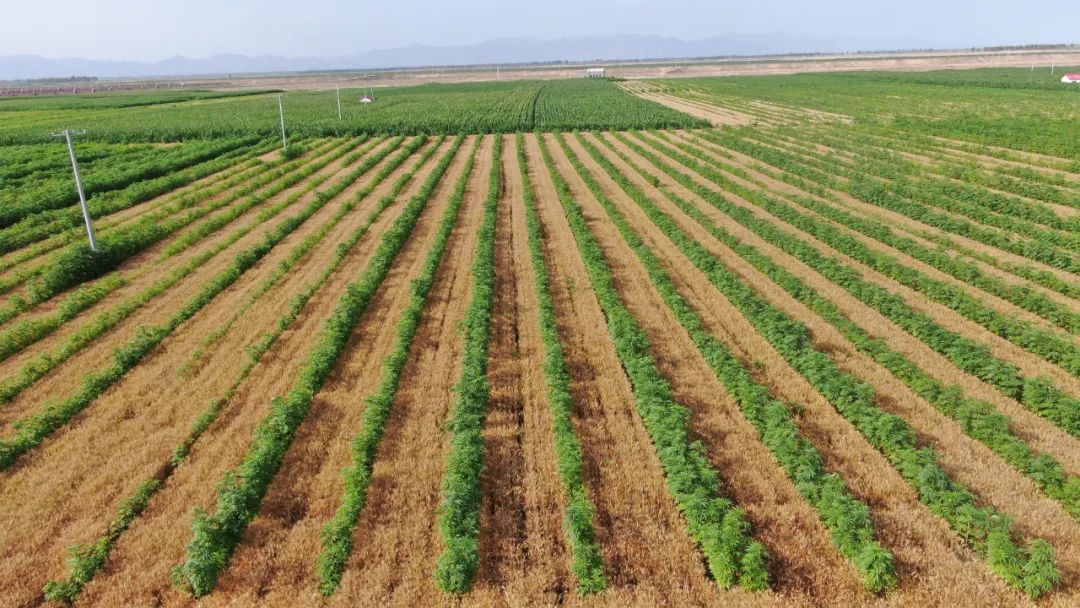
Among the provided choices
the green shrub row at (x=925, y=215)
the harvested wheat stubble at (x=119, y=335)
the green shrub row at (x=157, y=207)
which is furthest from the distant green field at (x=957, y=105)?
the green shrub row at (x=157, y=207)

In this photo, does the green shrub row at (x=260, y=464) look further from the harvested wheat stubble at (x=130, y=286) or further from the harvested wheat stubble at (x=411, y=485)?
the harvested wheat stubble at (x=130, y=286)

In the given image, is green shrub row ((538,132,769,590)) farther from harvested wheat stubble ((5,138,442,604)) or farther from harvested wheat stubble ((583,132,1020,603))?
harvested wheat stubble ((5,138,442,604))

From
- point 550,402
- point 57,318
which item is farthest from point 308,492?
point 57,318

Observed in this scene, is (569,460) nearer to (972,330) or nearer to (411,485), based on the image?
(411,485)

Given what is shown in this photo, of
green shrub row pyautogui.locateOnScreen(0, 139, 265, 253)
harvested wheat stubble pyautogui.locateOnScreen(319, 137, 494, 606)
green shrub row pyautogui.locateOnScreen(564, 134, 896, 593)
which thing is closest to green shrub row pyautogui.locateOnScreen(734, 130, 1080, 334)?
green shrub row pyautogui.locateOnScreen(564, 134, 896, 593)

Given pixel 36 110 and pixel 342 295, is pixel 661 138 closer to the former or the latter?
pixel 342 295

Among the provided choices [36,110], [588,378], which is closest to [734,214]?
[588,378]
